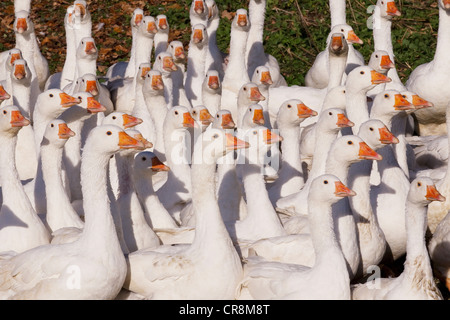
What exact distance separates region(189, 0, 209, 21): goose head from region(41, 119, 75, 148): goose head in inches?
191

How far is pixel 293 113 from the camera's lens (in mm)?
12023

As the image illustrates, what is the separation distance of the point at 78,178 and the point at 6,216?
171 centimetres

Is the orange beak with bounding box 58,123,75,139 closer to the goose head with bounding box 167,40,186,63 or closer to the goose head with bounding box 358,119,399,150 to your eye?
the goose head with bounding box 358,119,399,150

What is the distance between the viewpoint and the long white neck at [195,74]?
14562 millimetres

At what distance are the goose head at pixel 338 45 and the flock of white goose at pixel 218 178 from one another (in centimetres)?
2

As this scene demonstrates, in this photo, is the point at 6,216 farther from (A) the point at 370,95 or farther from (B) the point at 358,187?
(A) the point at 370,95

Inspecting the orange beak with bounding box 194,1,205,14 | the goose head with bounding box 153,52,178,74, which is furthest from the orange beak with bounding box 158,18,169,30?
the goose head with bounding box 153,52,178,74

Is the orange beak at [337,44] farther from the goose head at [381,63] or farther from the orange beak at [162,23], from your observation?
the orange beak at [162,23]

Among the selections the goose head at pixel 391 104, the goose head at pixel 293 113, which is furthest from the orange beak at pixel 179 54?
the goose head at pixel 391 104

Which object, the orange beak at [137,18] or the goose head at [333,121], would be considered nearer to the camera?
the goose head at [333,121]

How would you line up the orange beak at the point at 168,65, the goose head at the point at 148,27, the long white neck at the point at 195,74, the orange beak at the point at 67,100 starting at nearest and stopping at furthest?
the orange beak at the point at 67,100
the orange beak at the point at 168,65
the goose head at the point at 148,27
the long white neck at the point at 195,74

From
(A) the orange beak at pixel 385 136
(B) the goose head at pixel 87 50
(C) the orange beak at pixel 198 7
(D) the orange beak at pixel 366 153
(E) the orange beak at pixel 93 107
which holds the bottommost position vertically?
(D) the orange beak at pixel 366 153

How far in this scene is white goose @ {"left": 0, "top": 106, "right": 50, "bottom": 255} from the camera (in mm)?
10172

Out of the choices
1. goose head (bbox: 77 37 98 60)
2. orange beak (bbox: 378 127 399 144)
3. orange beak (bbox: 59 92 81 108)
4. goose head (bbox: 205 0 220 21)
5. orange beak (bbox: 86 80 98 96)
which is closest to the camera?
orange beak (bbox: 378 127 399 144)
